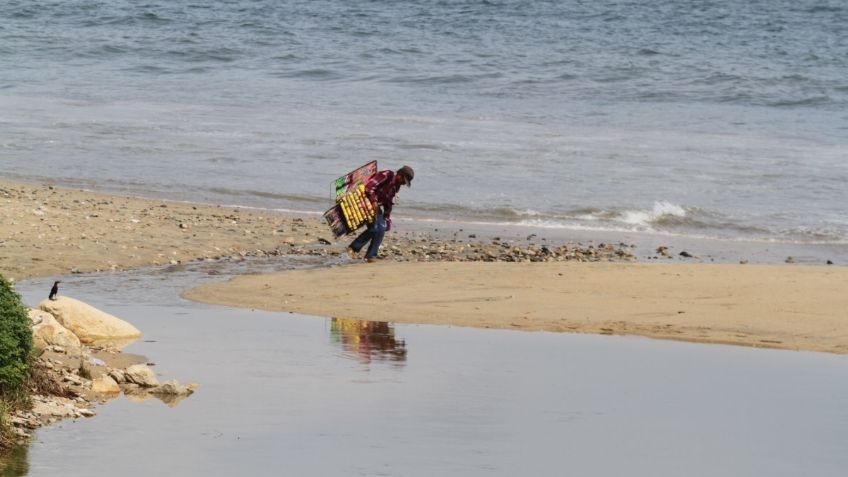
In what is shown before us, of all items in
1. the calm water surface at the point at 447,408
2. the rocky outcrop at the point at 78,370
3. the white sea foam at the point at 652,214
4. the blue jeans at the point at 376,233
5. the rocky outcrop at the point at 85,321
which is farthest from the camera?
the white sea foam at the point at 652,214

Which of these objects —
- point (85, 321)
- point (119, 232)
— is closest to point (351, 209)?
point (119, 232)

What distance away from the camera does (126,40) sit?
159ft

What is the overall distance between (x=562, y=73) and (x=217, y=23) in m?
16.2

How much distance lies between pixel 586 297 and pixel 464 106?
22.0 metres

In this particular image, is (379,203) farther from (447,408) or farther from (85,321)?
(447,408)

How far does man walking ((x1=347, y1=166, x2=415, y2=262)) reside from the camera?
1723 cm

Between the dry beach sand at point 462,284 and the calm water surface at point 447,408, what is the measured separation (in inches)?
23.6

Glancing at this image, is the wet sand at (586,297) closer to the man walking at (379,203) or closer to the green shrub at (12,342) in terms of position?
the man walking at (379,203)

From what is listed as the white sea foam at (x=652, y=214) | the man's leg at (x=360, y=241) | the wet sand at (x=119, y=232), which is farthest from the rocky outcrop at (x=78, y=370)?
the white sea foam at (x=652, y=214)

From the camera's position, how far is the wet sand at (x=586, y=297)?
44.2 ft

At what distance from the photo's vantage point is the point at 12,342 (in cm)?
952

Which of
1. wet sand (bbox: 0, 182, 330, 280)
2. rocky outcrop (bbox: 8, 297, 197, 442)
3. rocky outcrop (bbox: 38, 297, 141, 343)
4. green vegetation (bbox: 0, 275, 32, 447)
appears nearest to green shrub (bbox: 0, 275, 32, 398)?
green vegetation (bbox: 0, 275, 32, 447)

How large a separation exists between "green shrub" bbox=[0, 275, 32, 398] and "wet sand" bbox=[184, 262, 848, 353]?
4.43 m

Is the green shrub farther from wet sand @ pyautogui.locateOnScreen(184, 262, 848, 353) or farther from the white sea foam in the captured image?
the white sea foam
